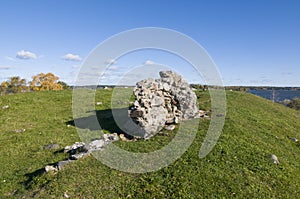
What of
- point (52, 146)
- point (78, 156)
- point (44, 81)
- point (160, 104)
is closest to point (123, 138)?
point (160, 104)

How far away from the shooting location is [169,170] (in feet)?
44.5

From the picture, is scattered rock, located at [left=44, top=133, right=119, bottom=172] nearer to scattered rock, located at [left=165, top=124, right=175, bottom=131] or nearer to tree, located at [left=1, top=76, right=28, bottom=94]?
scattered rock, located at [left=165, top=124, right=175, bottom=131]

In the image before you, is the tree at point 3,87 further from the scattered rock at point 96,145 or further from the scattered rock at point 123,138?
the scattered rock at point 96,145

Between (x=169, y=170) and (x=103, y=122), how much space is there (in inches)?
522

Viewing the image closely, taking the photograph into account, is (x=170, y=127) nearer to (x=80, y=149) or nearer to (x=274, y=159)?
(x=80, y=149)

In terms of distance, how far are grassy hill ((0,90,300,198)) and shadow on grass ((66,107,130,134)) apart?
1.88 metres

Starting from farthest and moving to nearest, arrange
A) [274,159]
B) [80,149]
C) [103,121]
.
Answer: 1. [103,121]
2. [80,149]
3. [274,159]

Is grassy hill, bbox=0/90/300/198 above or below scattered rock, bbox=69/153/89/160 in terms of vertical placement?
below

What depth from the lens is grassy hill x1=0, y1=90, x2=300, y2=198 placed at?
1200 centimetres

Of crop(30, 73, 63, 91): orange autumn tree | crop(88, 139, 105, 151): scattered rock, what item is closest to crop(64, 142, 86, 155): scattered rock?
crop(88, 139, 105, 151): scattered rock

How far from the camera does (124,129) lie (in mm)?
20844

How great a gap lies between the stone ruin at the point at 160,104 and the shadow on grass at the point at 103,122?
8.63 ft

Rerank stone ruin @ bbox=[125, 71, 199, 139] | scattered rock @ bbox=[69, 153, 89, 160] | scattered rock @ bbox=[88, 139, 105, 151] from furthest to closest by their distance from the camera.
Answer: stone ruin @ bbox=[125, 71, 199, 139], scattered rock @ bbox=[88, 139, 105, 151], scattered rock @ bbox=[69, 153, 89, 160]

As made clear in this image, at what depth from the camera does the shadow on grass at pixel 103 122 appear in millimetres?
23016
